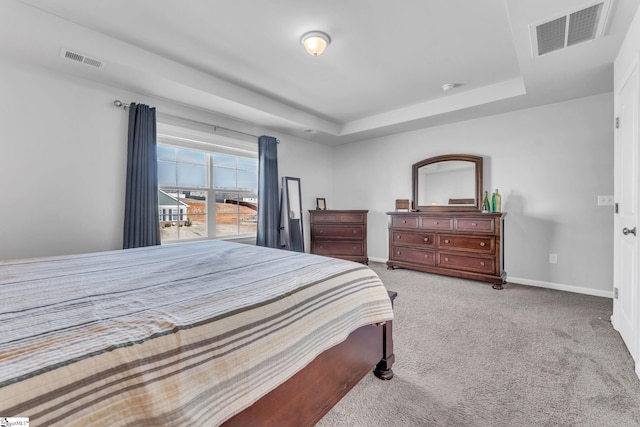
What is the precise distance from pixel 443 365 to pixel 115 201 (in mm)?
3327

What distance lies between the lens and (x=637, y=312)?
177cm

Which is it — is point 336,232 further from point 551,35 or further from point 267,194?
point 551,35

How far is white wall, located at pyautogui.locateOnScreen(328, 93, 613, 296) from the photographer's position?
3.19 meters

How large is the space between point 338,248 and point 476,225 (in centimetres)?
214

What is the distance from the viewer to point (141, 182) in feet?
9.68

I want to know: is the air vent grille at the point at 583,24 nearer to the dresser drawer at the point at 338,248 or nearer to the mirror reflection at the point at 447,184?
the mirror reflection at the point at 447,184

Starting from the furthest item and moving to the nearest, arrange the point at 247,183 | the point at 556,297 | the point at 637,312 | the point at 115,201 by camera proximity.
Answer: the point at 247,183
the point at 556,297
the point at 115,201
the point at 637,312

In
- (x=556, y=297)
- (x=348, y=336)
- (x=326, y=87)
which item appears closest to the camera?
(x=348, y=336)

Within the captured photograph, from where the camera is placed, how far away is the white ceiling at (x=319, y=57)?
6.70ft

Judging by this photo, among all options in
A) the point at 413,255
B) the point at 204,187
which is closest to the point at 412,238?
the point at 413,255

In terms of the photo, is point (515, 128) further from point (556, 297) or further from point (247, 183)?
point (247, 183)

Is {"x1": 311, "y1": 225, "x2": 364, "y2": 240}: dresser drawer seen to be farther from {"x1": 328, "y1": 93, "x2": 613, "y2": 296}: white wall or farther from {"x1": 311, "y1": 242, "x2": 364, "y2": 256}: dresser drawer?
{"x1": 328, "y1": 93, "x2": 613, "y2": 296}: white wall

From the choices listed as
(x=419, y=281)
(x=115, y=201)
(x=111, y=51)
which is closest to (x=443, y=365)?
(x=419, y=281)

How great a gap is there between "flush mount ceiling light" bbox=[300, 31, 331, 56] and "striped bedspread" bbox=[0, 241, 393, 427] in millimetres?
1895
